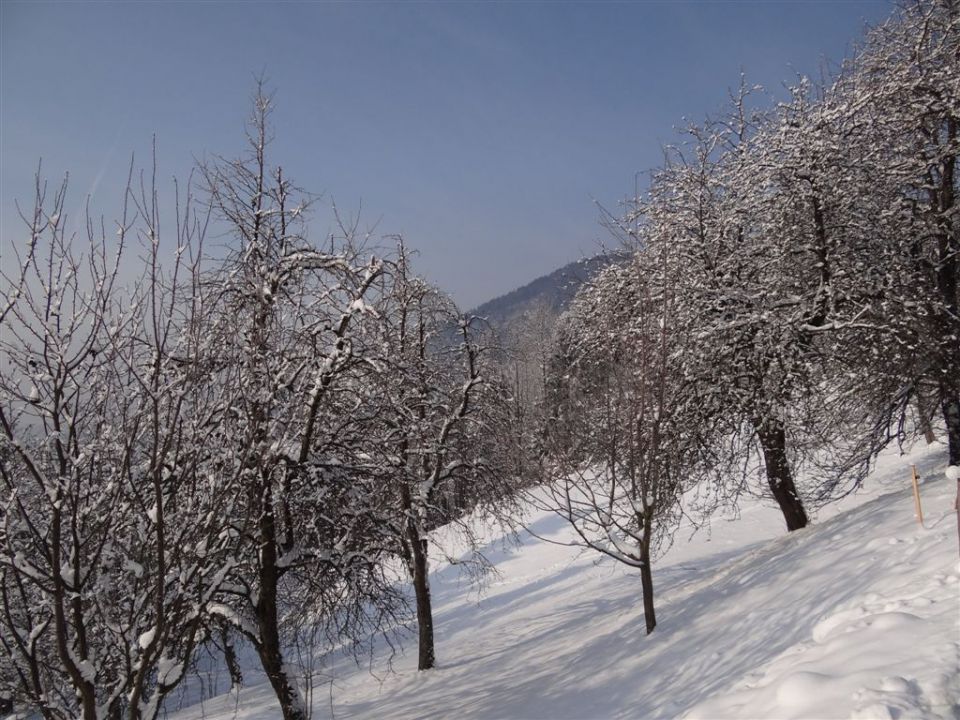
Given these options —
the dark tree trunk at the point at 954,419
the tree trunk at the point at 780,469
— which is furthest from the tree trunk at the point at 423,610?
the dark tree trunk at the point at 954,419

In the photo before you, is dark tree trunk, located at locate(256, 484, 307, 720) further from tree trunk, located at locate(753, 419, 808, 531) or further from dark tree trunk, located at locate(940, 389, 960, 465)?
dark tree trunk, located at locate(940, 389, 960, 465)

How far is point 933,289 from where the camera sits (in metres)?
8.84

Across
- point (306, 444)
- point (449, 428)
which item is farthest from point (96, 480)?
point (449, 428)

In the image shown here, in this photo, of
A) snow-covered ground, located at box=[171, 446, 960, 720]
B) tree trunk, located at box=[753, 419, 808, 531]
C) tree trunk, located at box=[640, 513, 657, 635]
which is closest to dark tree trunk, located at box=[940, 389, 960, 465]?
snow-covered ground, located at box=[171, 446, 960, 720]

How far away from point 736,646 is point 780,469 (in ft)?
16.4

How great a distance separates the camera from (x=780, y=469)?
1040 cm

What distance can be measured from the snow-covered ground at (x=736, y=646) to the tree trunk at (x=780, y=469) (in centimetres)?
91

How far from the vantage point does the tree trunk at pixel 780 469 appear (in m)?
Answer: 9.45

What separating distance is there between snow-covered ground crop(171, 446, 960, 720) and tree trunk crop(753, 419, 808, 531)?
906mm

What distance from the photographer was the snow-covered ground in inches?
147

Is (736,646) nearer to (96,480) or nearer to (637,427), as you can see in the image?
(637,427)

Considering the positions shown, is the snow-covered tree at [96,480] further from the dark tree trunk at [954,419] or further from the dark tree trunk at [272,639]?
the dark tree trunk at [954,419]

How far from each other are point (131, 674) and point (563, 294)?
35.3 feet

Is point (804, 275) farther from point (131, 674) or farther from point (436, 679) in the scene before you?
point (131, 674)
